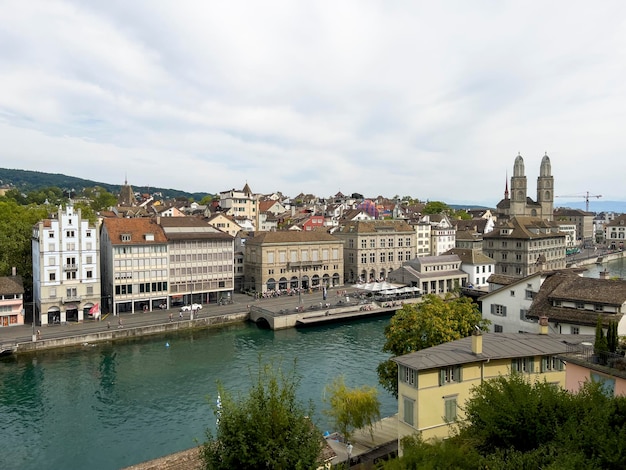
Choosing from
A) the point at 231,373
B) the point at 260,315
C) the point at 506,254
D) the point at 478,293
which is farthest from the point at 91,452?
the point at 506,254

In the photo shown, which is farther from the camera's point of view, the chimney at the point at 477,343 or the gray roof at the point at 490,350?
the chimney at the point at 477,343

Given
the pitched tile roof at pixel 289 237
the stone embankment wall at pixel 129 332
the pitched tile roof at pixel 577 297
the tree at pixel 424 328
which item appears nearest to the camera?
the tree at pixel 424 328

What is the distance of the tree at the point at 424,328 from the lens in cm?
2986

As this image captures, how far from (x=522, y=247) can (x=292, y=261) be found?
42.9m

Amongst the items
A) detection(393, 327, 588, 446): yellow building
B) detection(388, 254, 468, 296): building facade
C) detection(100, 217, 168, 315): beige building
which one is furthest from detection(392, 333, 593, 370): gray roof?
detection(388, 254, 468, 296): building facade

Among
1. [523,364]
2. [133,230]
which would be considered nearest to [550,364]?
[523,364]

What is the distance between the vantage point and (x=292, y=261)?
78125 mm

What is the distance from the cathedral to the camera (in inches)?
5404

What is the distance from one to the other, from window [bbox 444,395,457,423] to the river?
10.4 meters

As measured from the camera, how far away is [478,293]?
2879 inches

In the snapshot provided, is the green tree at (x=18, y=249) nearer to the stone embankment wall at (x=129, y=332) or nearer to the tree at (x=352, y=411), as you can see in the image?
the stone embankment wall at (x=129, y=332)

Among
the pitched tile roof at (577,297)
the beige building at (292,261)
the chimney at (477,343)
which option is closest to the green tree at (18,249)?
the beige building at (292,261)

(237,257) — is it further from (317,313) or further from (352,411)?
(352,411)

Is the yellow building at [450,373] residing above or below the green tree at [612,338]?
below
